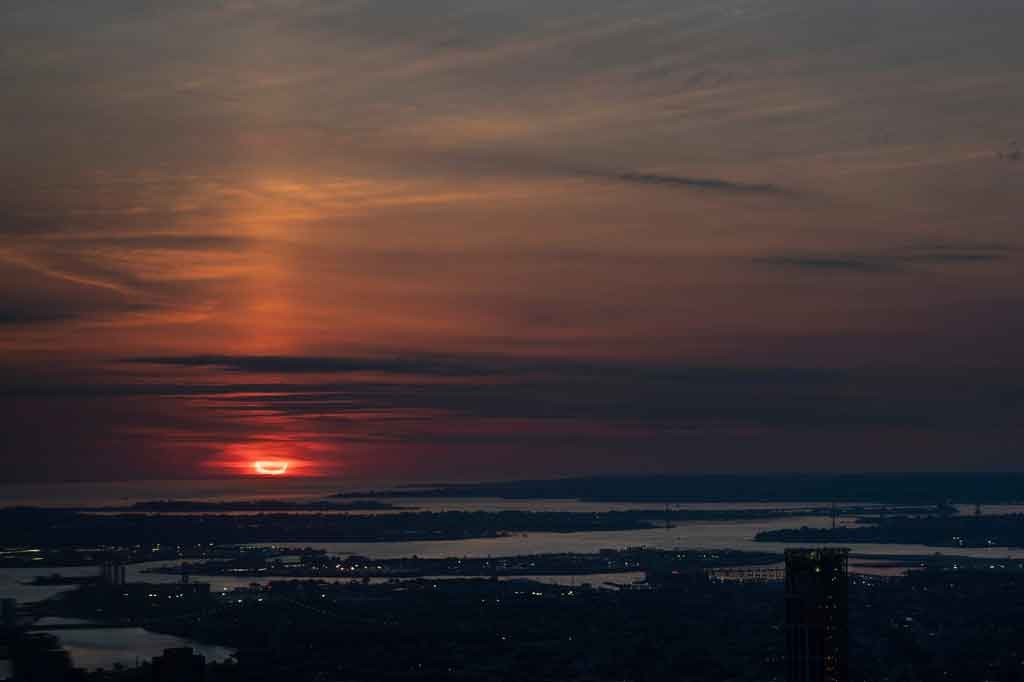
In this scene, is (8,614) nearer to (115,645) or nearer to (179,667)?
(115,645)

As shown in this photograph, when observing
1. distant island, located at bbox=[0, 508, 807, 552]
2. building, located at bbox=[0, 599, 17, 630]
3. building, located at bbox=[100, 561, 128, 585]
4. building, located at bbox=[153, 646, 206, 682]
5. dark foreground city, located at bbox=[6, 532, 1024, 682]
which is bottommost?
dark foreground city, located at bbox=[6, 532, 1024, 682]

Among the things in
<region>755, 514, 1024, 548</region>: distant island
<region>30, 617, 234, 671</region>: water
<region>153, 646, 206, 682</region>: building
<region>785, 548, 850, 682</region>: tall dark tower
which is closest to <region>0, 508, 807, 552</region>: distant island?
<region>755, 514, 1024, 548</region>: distant island

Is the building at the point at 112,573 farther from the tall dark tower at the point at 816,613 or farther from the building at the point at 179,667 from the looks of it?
the tall dark tower at the point at 816,613

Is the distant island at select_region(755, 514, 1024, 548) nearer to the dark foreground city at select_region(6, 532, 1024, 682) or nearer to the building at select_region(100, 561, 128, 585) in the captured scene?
the dark foreground city at select_region(6, 532, 1024, 682)

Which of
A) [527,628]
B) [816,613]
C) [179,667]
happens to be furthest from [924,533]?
[816,613]

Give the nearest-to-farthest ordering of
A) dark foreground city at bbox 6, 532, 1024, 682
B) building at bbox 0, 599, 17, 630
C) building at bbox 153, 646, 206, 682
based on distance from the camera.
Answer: building at bbox 153, 646, 206, 682 < dark foreground city at bbox 6, 532, 1024, 682 < building at bbox 0, 599, 17, 630

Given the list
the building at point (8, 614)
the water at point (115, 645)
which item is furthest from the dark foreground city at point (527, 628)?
the water at point (115, 645)

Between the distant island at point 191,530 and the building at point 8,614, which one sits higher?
the distant island at point 191,530
